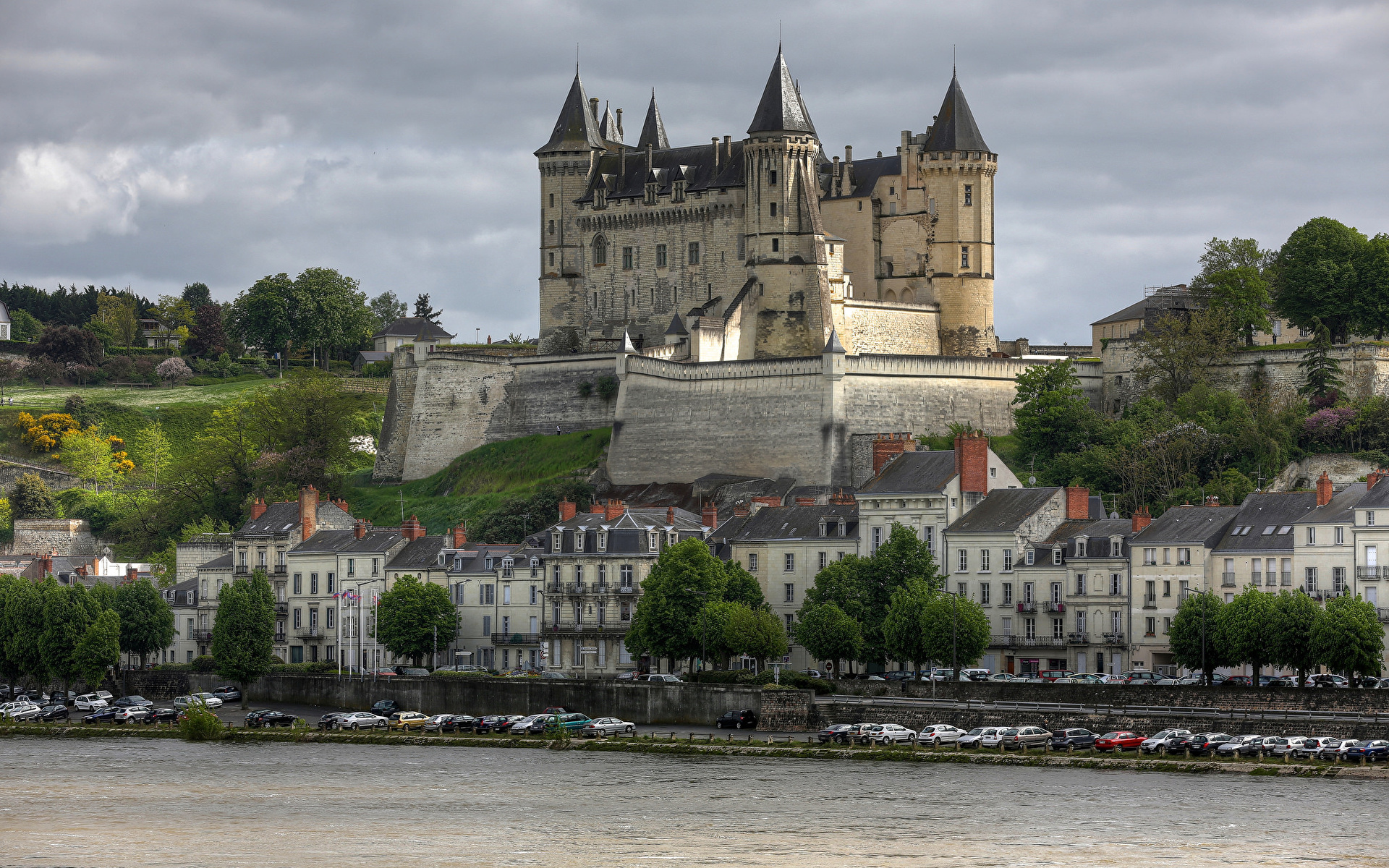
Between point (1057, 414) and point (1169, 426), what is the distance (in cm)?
491

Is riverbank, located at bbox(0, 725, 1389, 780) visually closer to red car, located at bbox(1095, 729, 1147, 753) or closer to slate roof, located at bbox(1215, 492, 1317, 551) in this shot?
red car, located at bbox(1095, 729, 1147, 753)

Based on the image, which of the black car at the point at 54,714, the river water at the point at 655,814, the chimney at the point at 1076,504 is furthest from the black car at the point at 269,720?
the chimney at the point at 1076,504

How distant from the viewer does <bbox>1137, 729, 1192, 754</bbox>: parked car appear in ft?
178

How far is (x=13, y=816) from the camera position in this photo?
49.8 m

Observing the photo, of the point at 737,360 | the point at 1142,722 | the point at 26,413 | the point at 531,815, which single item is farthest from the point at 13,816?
the point at 26,413

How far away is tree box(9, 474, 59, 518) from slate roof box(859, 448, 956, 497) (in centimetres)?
5878

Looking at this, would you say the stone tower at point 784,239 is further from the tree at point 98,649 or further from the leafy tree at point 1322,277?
the tree at point 98,649

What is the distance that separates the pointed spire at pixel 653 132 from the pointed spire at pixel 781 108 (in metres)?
12.0

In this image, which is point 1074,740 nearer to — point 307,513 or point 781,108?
point 307,513

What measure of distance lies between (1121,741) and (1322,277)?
49477 millimetres

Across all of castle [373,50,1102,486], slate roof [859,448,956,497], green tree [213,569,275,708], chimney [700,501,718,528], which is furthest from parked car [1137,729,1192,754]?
castle [373,50,1102,486]

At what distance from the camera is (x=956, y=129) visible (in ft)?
350

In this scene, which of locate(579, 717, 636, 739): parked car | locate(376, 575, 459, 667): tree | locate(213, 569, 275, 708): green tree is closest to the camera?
locate(579, 717, 636, 739): parked car

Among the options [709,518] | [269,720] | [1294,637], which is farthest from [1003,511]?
[269,720]
